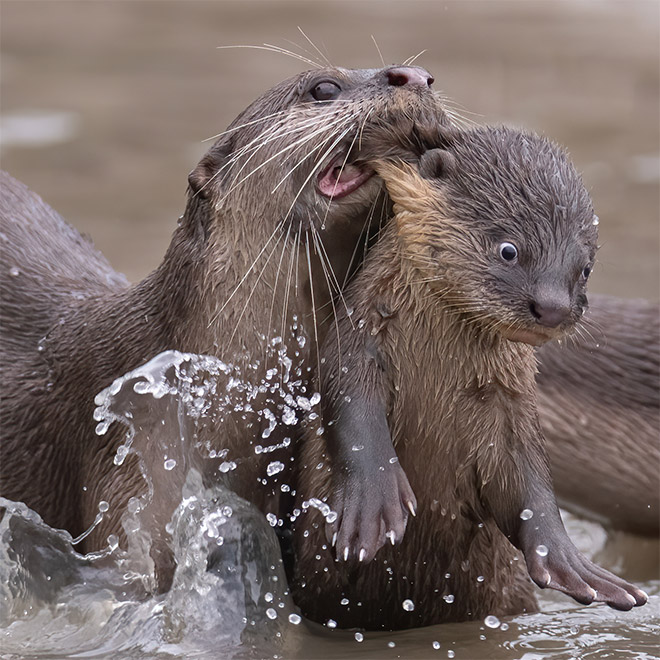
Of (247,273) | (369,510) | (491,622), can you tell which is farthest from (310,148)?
(491,622)

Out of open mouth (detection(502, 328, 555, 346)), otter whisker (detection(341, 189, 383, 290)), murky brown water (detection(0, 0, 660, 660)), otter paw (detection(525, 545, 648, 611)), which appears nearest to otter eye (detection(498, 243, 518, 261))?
open mouth (detection(502, 328, 555, 346))

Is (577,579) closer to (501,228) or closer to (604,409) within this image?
(501,228)

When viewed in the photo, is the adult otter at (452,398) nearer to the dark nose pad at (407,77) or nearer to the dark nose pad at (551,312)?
the dark nose pad at (551,312)

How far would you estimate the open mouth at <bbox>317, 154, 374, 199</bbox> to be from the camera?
109 inches

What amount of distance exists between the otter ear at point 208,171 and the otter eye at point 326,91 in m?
0.21

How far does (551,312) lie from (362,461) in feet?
1.39

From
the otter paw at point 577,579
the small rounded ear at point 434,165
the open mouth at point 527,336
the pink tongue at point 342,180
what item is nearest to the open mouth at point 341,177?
the pink tongue at point 342,180

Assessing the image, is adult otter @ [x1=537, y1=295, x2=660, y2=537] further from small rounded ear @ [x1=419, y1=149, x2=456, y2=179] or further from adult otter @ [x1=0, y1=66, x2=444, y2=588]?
small rounded ear @ [x1=419, y1=149, x2=456, y2=179]

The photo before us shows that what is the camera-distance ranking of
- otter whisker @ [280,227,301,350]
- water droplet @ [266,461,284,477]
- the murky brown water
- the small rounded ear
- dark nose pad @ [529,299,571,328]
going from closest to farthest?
dark nose pad @ [529,299,571,328]
the small rounded ear
otter whisker @ [280,227,301,350]
water droplet @ [266,461,284,477]
the murky brown water

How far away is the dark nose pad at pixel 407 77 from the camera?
277 centimetres

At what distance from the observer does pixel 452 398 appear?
2.81 meters

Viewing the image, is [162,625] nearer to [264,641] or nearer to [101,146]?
[264,641]

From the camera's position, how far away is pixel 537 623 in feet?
10.2

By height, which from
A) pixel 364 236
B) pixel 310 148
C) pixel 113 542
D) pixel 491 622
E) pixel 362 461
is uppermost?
pixel 310 148
